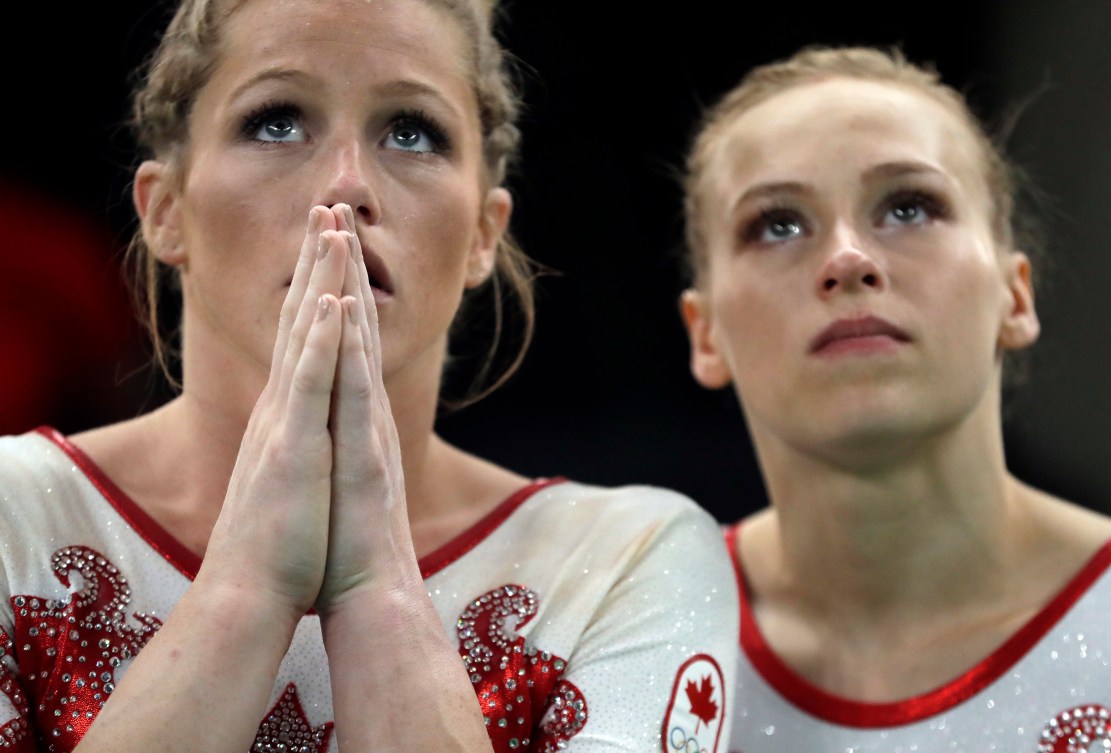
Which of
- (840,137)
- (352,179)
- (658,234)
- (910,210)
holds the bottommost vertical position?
(352,179)

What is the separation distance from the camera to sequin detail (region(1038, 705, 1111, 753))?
1.78 m

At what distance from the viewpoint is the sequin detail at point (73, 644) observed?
4.76ft

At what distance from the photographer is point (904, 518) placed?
208 centimetres

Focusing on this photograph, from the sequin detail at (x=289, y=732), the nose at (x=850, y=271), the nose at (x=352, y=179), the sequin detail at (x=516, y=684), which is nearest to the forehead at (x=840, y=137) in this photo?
the nose at (x=850, y=271)

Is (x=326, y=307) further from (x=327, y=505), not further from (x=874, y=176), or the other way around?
(x=874, y=176)

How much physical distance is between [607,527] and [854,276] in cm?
53

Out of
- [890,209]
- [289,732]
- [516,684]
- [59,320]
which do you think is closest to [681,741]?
[516,684]

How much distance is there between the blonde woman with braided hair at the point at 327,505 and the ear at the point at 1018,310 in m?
0.69

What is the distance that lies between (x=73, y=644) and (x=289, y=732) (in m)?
0.25

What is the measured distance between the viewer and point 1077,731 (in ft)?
5.88

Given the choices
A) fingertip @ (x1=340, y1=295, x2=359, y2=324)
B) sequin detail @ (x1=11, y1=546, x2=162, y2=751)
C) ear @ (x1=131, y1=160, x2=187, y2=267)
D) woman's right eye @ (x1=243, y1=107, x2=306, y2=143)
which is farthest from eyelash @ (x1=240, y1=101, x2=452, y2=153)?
sequin detail @ (x1=11, y1=546, x2=162, y2=751)

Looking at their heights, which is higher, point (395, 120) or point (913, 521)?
point (395, 120)

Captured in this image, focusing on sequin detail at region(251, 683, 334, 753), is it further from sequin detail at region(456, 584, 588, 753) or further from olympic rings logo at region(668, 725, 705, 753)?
olympic rings logo at region(668, 725, 705, 753)

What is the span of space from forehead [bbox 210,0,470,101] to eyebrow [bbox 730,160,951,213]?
0.57 m
